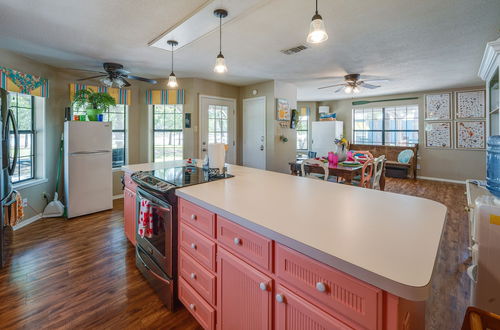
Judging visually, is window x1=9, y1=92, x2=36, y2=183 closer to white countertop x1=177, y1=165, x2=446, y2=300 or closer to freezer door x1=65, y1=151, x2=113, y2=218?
freezer door x1=65, y1=151, x2=113, y2=218

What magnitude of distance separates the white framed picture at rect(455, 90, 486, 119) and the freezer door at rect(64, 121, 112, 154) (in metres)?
7.77

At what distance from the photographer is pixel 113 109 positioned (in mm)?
4672

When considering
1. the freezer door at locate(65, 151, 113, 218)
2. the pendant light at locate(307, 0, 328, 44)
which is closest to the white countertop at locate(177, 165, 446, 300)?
the pendant light at locate(307, 0, 328, 44)

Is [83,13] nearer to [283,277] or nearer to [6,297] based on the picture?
[6,297]

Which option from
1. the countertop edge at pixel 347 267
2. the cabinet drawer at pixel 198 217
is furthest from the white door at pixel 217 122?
the countertop edge at pixel 347 267

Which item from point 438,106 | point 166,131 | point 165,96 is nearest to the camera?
point 165,96

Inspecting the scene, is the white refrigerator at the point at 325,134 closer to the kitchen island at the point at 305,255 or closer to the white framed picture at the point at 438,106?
the white framed picture at the point at 438,106

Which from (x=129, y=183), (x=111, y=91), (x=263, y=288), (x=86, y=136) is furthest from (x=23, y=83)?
(x=263, y=288)

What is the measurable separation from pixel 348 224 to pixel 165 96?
15.3ft

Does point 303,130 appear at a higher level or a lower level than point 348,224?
higher

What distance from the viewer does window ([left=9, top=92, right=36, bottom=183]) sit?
341cm

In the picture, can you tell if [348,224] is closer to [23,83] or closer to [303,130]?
[23,83]

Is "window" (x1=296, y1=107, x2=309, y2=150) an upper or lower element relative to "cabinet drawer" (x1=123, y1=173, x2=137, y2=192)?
upper

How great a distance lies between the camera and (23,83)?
3.32m
